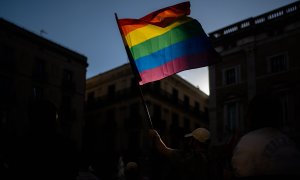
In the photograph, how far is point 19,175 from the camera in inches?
126

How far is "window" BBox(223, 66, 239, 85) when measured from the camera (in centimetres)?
2491

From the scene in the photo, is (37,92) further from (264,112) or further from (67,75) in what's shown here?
(264,112)

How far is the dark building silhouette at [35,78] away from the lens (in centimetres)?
2816

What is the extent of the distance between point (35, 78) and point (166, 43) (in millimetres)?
25797

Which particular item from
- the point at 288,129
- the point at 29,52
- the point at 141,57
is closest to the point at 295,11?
the point at 288,129

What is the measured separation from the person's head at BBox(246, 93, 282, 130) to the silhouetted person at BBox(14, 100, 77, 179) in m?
1.66

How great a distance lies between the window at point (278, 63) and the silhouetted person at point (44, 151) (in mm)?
21162

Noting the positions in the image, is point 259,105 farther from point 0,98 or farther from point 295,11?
point 0,98

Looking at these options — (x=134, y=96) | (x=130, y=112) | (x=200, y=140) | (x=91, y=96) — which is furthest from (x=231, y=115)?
(x=91, y=96)

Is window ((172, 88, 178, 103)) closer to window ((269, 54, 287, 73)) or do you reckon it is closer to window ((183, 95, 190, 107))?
window ((183, 95, 190, 107))

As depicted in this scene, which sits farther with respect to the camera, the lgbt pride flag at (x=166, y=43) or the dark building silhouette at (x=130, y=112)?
the dark building silhouette at (x=130, y=112)

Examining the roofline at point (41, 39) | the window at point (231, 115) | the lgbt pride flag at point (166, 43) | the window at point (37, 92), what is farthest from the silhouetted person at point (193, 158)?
the window at point (37, 92)

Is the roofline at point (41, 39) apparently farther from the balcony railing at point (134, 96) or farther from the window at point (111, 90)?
the window at point (111, 90)

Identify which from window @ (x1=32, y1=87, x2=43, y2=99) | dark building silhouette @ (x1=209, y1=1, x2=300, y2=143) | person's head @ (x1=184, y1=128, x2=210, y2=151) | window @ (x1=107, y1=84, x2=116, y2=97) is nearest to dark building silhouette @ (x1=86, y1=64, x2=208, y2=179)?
window @ (x1=107, y1=84, x2=116, y2=97)
